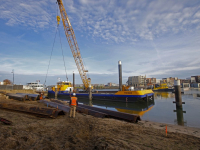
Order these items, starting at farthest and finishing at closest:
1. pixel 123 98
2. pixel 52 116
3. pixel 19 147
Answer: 1. pixel 123 98
2. pixel 52 116
3. pixel 19 147

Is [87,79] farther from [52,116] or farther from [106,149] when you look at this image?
[106,149]

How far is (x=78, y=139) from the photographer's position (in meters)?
4.25

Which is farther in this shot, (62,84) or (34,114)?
(62,84)

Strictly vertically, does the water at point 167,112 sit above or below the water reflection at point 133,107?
above

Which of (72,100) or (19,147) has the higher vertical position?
(72,100)

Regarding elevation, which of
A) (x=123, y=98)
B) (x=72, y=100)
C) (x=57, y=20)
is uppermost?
(x=57, y=20)

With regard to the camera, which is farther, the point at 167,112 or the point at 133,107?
the point at 133,107

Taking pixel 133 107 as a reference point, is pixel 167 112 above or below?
above

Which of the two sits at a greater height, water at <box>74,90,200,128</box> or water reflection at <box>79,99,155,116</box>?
water at <box>74,90,200,128</box>

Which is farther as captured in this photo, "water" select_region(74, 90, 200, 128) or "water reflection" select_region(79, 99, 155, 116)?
"water reflection" select_region(79, 99, 155, 116)

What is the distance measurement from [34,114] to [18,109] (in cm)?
176

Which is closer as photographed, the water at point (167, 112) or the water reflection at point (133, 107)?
the water at point (167, 112)

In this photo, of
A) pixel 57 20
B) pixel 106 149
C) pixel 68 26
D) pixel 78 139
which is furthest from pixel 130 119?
pixel 68 26

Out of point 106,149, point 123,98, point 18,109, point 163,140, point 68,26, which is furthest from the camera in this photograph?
point 68,26
